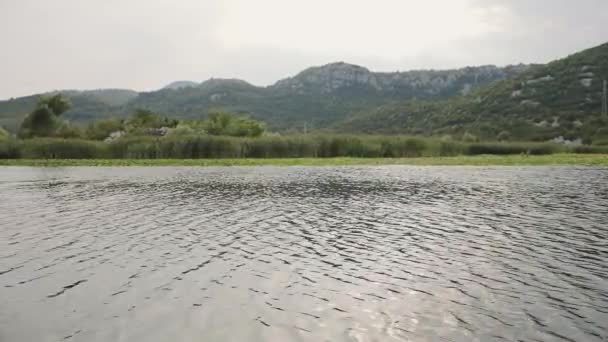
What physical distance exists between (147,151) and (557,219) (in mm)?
57458

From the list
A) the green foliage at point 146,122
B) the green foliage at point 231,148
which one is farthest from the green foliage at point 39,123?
the green foliage at point 231,148

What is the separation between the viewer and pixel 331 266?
12406mm

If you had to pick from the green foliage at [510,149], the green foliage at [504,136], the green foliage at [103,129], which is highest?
the green foliage at [103,129]

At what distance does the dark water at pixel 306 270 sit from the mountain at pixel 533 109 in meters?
85.7

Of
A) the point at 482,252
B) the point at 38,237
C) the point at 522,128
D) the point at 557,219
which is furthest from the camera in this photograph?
the point at 522,128

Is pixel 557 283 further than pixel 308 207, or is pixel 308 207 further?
pixel 308 207

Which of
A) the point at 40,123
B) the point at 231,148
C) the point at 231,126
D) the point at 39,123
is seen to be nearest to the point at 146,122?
the point at 40,123

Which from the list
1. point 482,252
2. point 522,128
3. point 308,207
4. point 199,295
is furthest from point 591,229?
point 522,128

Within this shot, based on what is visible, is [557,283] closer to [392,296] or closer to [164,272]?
[392,296]

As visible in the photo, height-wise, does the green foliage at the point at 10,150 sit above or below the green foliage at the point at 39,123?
below

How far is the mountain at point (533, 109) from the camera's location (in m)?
103

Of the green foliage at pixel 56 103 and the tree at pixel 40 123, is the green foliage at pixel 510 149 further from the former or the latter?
the green foliage at pixel 56 103

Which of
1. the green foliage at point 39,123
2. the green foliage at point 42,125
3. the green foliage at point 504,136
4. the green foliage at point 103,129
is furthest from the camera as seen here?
the green foliage at point 504,136

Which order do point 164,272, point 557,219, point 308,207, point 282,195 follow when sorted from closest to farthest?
1. point 164,272
2. point 557,219
3. point 308,207
4. point 282,195
